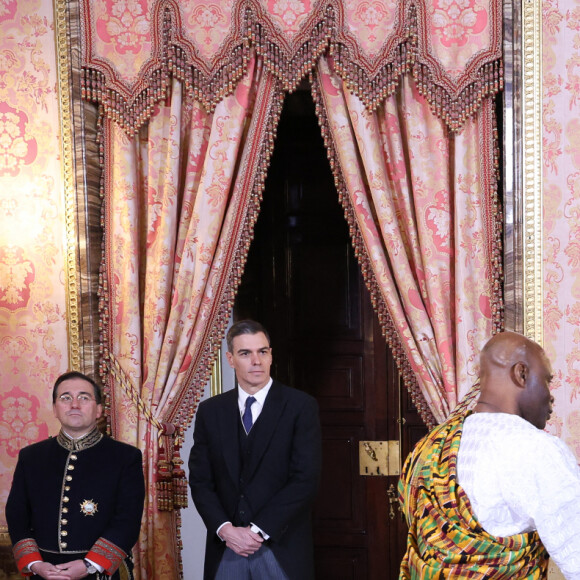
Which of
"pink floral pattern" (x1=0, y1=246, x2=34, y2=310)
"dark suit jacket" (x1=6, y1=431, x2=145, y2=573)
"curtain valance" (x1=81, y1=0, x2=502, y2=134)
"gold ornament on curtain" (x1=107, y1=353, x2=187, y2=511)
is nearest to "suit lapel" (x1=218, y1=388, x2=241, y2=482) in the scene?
"dark suit jacket" (x1=6, y1=431, x2=145, y2=573)

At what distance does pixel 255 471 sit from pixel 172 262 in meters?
1.09

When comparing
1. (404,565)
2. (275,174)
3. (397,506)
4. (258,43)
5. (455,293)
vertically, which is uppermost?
(258,43)

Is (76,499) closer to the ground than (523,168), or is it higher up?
closer to the ground

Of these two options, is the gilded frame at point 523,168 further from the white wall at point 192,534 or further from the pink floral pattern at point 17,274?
the pink floral pattern at point 17,274

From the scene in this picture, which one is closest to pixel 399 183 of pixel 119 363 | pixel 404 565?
pixel 119 363

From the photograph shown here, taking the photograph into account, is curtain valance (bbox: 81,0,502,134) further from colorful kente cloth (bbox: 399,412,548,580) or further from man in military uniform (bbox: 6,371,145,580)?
colorful kente cloth (bbox: 399,412,548,580)

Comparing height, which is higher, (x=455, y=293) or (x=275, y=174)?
(x=275, y=174)

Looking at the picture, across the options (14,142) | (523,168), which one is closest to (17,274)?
(14,142)

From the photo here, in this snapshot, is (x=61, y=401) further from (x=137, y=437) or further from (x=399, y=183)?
(x=399, y=183)

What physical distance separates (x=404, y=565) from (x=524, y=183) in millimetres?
1697

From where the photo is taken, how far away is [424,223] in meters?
3.51

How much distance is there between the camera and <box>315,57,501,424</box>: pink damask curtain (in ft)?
11.4

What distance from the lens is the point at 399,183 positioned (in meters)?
3.55

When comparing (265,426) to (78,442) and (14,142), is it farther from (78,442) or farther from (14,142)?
(14,142)
